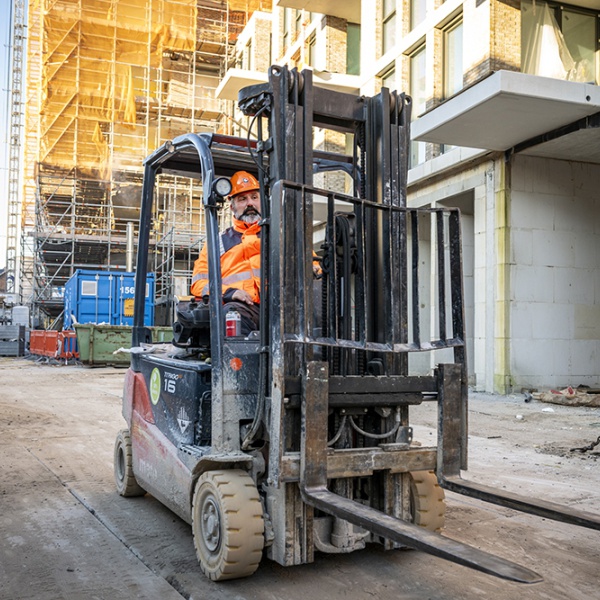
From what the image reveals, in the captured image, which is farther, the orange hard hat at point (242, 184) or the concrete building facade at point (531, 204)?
the concrete building facade at point (531, 204)

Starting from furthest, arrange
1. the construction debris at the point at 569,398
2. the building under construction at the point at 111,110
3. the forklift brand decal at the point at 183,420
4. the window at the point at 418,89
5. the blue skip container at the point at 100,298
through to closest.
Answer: the building under construction at the point at 111,110 < the blue skip container at the point at 100,298 < the window at the point at 418,89 < the construction debris at the point at 569,398 < the forklift brand decal at the point at 183,420

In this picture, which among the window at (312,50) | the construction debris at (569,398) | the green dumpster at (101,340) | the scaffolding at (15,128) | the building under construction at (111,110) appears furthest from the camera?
the scaffolding at (15,128)

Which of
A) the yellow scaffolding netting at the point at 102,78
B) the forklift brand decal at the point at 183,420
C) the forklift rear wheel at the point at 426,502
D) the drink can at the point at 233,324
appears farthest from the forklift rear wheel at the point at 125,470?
the yellow scaffolding netting at the point at 102,78

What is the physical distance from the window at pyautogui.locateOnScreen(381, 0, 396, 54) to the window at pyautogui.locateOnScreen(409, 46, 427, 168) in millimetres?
1445

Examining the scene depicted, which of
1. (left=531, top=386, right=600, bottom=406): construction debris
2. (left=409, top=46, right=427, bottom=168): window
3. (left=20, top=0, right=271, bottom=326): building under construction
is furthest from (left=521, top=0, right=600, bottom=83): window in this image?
(left=20, top=0, right=271, bottom=326): building under construction

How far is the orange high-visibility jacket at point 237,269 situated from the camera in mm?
4453

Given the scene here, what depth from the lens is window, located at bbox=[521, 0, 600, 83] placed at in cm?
1498

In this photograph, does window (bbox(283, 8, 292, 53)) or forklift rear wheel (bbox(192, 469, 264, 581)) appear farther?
window (bbox(283, 8, 292, 53))

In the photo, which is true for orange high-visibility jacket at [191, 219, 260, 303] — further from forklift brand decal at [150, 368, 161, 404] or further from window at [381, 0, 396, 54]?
window at [381, 0, 396, 54]

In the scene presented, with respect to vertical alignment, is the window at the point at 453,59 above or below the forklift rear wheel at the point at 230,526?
above

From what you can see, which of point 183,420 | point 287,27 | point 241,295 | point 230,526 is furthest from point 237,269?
point 287,27

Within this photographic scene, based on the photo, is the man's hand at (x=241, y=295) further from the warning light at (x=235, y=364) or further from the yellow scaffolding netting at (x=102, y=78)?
the yellow scaffolding netting at (x=102, y=78)

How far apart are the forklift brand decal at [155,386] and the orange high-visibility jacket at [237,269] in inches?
26.0

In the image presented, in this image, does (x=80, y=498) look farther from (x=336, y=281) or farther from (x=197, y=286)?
(x=336, y=281)
